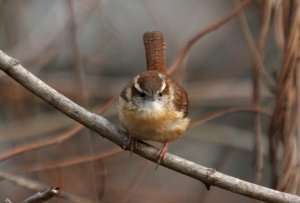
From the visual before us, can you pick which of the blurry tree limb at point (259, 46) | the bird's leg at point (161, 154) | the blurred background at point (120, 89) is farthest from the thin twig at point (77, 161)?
the blurry tree limb at point (259, 46)

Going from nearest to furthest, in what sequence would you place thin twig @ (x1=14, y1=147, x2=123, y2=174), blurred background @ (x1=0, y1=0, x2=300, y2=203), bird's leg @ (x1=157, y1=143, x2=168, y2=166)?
bird's leg @ (x1=157, y1=143, x2=168, y2=166)
thin twig @ (x1=14, y1=147, x2=123, y2=174)
blurred background @ (x1=0, y1=0, x2=300, y2=203)

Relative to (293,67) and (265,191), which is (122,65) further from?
(265,191)

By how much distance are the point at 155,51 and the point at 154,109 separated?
0.38 meters

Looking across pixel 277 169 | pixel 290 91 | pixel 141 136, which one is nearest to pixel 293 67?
pixel 290 91

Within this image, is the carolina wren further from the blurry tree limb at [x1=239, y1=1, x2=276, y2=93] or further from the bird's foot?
the blurry tree limb at [x1=239, y1=1, x2=276, y2=93]

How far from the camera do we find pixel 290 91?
3672 mm

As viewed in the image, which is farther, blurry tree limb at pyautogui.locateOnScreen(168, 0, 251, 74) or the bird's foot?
blurry tree limb at pyautogui.locateOnScreen(168, 0, 251, 74)

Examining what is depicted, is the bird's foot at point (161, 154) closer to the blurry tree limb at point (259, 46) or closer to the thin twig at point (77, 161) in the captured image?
the thin twig at point (77, 161)

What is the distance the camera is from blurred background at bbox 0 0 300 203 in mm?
3898

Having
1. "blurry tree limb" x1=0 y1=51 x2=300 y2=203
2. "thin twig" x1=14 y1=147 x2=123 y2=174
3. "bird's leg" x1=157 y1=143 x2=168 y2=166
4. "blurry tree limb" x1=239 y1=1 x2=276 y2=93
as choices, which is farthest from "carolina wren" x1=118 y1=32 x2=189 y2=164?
"blurry tree limb" x1=239 y1=1 x2=276 y2=93

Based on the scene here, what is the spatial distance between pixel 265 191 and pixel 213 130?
310cm

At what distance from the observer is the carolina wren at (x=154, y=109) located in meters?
2.77

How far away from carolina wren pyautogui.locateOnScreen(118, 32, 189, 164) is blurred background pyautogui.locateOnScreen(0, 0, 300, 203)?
319 mm

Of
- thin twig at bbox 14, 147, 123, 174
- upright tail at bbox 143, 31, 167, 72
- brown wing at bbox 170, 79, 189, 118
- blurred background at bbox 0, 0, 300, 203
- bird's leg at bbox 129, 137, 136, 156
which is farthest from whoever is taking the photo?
blurred background at bbox 0, 0, 300, 203
